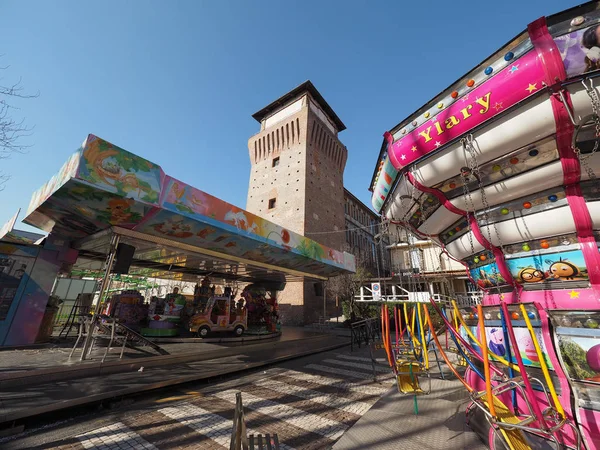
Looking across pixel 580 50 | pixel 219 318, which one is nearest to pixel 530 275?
pixel 580 50

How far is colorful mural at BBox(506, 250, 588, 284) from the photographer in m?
3.46

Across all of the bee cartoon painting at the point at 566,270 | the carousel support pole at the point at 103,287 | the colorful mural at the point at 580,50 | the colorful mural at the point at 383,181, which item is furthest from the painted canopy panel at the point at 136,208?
the colorful mural at the point at 580,50

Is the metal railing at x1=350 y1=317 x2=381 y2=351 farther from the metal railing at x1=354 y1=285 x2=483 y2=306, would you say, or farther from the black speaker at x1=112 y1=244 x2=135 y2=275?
the black speaker at x1=112 y1=244 x2=135 y2=275

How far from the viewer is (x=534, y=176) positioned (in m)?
3.53

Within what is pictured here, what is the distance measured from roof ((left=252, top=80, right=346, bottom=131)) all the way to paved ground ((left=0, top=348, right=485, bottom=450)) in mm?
29013

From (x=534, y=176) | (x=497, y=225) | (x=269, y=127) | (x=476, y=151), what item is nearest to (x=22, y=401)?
(x=476, y=151)

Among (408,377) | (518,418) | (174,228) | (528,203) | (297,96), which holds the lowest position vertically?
(408,377)

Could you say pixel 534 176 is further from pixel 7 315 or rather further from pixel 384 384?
Result: pixel 7 315

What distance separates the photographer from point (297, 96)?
94.5ft

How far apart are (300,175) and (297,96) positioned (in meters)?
10.5

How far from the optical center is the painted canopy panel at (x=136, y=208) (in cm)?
550

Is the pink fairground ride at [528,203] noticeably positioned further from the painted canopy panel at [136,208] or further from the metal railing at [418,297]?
the painted canopy panel at [136,208]

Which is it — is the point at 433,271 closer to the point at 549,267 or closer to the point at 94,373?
the point at 549,267

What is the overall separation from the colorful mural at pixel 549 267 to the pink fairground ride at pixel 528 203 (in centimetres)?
1
